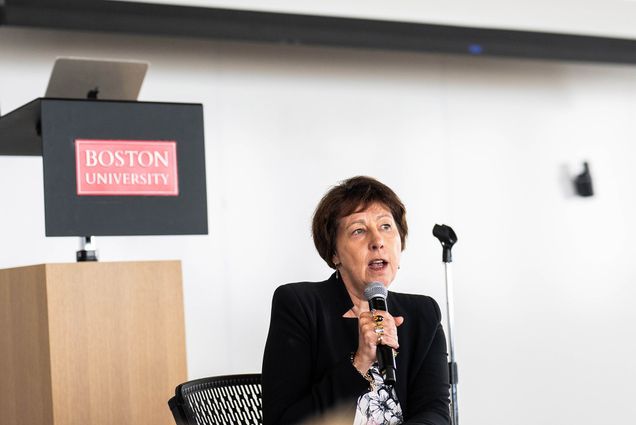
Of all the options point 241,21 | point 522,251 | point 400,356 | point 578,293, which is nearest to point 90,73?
point 400,356

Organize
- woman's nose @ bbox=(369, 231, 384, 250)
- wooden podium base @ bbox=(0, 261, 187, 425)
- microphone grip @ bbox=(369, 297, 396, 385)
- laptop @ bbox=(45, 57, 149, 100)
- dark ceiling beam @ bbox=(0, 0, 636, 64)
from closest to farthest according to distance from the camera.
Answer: microphone grip @ bbox=(369, 297, 396, 385), woman's nose @ bbox=(369, 231, 384, 250), wooden podium base @ bbox=(0, 261, 187, 425), laptop @ bbox=(45, 57, 149, 100), dark ceiling beam @ bbox=(0, 0, 636, 64)

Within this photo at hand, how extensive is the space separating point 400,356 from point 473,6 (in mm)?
3471

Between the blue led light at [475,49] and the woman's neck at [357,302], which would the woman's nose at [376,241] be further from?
the blue led light at [475,49]

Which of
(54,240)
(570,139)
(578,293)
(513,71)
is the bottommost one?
(578,293)

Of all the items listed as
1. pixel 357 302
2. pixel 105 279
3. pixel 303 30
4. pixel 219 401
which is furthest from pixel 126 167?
pixel 303 30

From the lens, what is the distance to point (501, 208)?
224 inches

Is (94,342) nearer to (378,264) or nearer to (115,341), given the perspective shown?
(115,341)

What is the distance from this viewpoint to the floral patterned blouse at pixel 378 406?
2195mm

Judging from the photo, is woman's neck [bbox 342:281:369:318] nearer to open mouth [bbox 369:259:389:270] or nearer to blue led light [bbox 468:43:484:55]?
open mouth [bbox 369:259:389:270]

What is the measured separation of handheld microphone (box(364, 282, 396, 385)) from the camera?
2.00 meters

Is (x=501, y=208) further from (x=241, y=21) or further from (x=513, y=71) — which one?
(x=241, y=21)

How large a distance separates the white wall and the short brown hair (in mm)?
2451

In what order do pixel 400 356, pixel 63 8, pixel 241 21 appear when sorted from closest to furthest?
1. pixel 400 356
2. pixel 63 8
3. pixel 241 21

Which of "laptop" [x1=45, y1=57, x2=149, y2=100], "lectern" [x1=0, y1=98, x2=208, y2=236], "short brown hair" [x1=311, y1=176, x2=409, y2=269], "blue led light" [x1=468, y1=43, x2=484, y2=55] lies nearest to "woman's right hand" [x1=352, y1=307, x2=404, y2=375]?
"short brown hair" [x1=311, y1=176, x2=409, y2=269]
